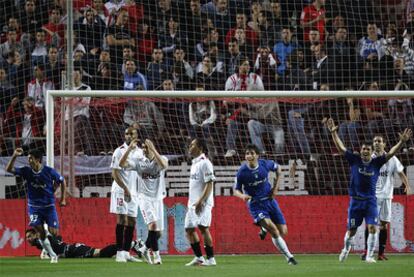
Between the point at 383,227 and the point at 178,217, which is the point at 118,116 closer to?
the point at 178,217

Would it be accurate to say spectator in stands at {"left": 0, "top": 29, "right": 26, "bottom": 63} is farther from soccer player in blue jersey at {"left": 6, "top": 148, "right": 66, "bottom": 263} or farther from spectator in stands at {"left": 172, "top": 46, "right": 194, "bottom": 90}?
soccer player in blue jersey at {"left": 6, "top": 148, "right": 66, "bottom": 263}

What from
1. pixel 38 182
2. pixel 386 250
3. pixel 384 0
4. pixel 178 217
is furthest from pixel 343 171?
pixel 38 182

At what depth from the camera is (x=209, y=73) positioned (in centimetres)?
2328

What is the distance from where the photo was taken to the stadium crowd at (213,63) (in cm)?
2186

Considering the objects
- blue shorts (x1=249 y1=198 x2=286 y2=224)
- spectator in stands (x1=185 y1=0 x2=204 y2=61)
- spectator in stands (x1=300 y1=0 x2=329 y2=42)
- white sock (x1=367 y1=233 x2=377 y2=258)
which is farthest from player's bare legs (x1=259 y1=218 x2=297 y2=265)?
spectator in stands (x1=300 y1=0 x2=329 y2=42)

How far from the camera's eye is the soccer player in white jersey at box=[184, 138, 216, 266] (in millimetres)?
17828

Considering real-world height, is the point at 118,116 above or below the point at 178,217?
above

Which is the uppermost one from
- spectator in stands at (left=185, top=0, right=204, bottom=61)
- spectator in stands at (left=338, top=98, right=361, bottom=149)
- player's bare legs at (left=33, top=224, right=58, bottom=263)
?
spectator in stands at (left=185, top=0, right=204, bottom=61)

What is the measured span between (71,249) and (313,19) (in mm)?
7824

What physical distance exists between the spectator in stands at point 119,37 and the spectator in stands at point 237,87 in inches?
88.3

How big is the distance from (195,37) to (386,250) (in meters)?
5.99

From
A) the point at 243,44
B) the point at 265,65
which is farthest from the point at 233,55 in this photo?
the point at 265,65

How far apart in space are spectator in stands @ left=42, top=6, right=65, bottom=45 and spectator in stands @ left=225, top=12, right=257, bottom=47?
3.48 m

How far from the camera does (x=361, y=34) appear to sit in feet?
79.0
